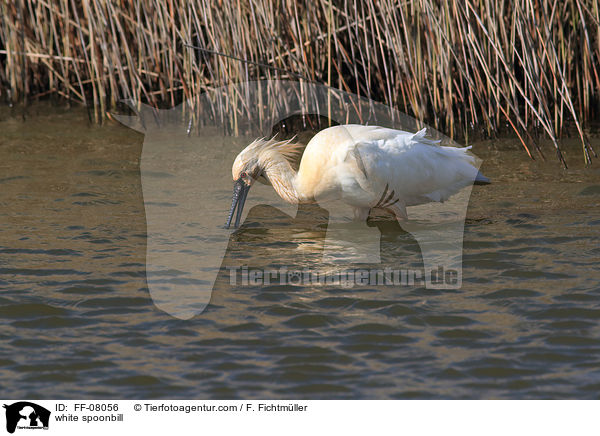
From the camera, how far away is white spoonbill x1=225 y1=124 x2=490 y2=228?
5723mm

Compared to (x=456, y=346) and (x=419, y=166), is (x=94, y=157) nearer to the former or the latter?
(x=419, y=166)

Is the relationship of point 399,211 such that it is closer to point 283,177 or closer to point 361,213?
point 361,213

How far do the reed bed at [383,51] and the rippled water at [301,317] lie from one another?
1.28 m

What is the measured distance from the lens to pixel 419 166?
5.93 m

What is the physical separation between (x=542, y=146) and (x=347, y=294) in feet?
13.0

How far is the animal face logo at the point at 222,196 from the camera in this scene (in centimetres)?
517

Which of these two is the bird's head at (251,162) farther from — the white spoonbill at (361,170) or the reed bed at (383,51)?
the reed bed at (383,51)

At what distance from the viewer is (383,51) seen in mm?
7766

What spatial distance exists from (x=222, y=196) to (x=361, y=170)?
1586mm

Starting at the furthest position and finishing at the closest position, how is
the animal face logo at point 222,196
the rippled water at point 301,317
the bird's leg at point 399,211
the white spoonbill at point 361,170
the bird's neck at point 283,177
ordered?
1. the bird's leg at point 399,211
2. the bird's neck at point 283,177
3. the white spoonbill at point 361,170
4. the animal face logo at point 222,196
5. the rippled water at point 301,317
